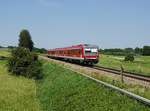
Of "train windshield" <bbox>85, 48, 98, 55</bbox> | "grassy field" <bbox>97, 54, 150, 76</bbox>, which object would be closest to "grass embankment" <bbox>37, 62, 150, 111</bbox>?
"grassy field" <bbox>97, 54, 150, 76</bbox>

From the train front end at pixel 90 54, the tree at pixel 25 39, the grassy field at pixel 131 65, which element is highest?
the tree at pixel 25 39

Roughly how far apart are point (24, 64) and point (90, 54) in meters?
9.91

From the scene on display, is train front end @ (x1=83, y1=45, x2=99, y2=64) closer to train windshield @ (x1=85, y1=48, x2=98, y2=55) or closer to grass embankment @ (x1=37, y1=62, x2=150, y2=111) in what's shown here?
train windshield @ (x1=85, y1=48, x2=98, y2=55)

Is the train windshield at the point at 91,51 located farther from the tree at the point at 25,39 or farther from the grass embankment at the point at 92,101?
the tree at the point at 25,39

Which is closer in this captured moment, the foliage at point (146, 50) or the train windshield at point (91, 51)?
the train windshield at point (91, 51)

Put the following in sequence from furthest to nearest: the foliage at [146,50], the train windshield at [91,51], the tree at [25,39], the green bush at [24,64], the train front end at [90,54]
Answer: the tree at [25,39] → the foliage at [146,50] → the train windshield at [91,51] → the train front end at [90,54] → the green bush at [24,64]

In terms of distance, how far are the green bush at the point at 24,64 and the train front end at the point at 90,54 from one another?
23.1 ft

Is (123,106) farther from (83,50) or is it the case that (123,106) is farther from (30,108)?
(83,50)

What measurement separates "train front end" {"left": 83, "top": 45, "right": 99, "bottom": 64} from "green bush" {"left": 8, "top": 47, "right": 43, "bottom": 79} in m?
7.05

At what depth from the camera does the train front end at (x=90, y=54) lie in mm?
45250

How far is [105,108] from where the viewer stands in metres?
12.8

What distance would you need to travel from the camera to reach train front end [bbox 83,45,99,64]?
45.2 meters

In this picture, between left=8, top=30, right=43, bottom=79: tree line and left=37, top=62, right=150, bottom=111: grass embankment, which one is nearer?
left=37, top=62, right=150, bottom=111: grass embankment

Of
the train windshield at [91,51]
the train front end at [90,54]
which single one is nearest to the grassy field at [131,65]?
the train front end at [90,54]
